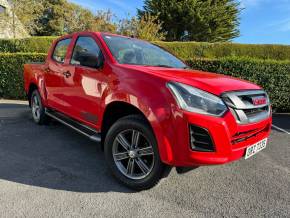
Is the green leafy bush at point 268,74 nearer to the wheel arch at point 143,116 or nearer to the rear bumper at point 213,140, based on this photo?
the wheel arch at point 143,116

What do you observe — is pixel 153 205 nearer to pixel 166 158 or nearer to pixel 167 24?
pixel 166 158

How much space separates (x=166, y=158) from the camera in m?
2.81

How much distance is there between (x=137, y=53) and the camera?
4.02 metres

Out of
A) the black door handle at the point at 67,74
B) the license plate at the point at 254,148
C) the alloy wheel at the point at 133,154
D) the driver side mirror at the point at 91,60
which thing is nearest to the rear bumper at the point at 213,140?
the license plate at the point at 254,148

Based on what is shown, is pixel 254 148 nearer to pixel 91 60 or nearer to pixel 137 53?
pixel 137 53

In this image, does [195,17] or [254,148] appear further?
[195,17]

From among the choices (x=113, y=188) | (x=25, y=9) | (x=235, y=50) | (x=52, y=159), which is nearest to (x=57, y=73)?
(x=52, y=159)

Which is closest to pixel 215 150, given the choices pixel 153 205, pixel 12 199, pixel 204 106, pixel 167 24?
pixel 204 106

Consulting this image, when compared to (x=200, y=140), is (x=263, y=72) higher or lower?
higher

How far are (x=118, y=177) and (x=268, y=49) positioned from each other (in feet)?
40.6

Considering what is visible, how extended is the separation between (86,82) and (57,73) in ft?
3.75

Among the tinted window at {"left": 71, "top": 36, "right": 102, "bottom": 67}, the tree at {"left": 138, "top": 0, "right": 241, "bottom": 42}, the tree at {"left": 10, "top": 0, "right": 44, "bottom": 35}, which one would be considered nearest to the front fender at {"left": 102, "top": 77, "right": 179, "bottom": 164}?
the tinted window at {"left": 71, "top": 36, "right": 102, "bottom": 67}

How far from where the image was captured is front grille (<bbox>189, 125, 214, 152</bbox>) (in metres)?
2.70

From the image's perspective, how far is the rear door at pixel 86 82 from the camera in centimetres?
365
